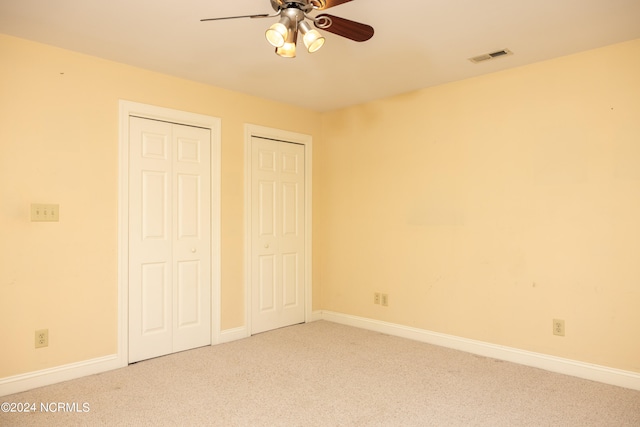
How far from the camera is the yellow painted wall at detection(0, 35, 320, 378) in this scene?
2.74 m

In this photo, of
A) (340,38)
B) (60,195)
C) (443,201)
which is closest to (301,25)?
(340,38)

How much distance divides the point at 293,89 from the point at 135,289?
227cm

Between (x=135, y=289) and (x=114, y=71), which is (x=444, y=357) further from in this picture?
(x=114, y=71)

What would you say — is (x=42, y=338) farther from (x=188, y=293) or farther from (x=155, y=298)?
(x=188, y=293)

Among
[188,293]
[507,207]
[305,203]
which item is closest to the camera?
[507,207]

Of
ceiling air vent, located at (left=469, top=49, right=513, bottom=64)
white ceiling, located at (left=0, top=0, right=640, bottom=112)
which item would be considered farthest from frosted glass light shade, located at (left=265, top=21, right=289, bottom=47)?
ceiling air vent, located at (left=469, top=49, right=513, bottom=64)

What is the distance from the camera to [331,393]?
2684 millimetres

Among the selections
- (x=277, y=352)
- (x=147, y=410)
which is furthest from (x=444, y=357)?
(x=147, y=410)

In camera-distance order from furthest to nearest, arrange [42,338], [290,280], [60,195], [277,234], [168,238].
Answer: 1. [290,280]
2. [277,234]
3. [168,238]
4. [60,195]
5. [42,338]

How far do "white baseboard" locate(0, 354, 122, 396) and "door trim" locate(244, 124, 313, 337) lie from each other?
128 centimetres

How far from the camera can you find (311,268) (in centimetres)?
468

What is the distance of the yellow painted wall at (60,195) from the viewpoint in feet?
8.98

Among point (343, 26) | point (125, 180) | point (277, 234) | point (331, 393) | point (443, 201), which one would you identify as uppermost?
point (343, 26)

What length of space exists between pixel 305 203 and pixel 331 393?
2373 mm
